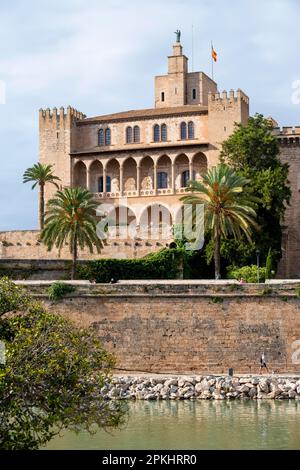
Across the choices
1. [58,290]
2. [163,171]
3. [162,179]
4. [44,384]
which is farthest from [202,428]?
[163,171]

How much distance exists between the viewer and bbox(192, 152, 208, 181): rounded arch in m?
58.3

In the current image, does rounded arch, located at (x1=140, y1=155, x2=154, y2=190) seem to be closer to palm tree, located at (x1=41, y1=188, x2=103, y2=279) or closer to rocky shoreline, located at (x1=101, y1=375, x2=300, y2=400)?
palm tree, located at (x1=41, y1=188, x2=103, y2=279)

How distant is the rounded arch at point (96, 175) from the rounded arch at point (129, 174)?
5.05 ft

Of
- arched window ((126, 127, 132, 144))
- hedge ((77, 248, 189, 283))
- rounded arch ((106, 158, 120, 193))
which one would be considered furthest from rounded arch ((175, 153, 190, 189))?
hedge ((77, 248, 189, 283))

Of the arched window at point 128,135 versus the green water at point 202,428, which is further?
the arched window at point 128,135

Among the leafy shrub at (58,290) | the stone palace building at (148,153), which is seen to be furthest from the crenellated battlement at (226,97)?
the leafy shrub at (58,290)

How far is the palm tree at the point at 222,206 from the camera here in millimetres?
43750

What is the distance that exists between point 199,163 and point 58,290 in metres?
22.4

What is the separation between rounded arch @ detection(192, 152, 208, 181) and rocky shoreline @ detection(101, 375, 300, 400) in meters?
25.0

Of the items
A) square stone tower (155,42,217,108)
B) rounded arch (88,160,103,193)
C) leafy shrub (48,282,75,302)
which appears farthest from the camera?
square stone tower (155,42,217,108)

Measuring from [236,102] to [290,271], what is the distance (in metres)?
10.3

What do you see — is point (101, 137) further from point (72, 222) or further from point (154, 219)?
point (72, 222)

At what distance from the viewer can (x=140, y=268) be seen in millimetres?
44875

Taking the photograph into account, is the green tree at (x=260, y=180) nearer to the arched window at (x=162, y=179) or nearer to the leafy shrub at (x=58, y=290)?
the arched window at (x=162, y=179)
